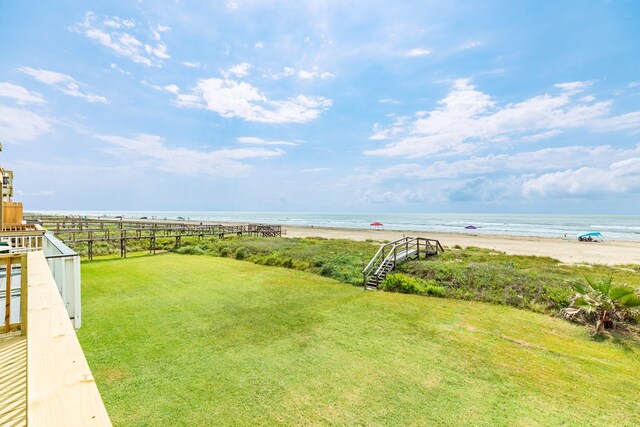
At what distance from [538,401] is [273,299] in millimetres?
8254

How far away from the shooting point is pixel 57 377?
127 cm

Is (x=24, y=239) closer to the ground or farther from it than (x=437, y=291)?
farther from it

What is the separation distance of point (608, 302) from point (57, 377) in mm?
12439

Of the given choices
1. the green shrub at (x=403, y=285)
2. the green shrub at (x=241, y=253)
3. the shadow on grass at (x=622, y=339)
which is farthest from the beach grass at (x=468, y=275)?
the shadow on grass at (x=622, y=339)

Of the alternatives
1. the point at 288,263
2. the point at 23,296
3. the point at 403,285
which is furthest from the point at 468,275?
the point at 23,296

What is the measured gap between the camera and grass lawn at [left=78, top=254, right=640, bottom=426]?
5.29m

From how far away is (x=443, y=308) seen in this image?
11047 millimetres

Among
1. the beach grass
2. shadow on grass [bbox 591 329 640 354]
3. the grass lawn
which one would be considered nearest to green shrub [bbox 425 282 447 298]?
the beach grass

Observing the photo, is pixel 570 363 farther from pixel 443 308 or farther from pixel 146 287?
pixel 146 287

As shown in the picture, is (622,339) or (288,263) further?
(288,263)

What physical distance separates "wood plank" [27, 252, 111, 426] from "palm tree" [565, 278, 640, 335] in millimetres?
12017

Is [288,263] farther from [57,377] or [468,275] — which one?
[57,377]

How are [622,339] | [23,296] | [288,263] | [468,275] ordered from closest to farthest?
[23,296], [622,339], [468,275], [288,263]

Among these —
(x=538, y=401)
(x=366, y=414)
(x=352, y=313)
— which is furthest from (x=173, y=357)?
(x=538, y=401)
